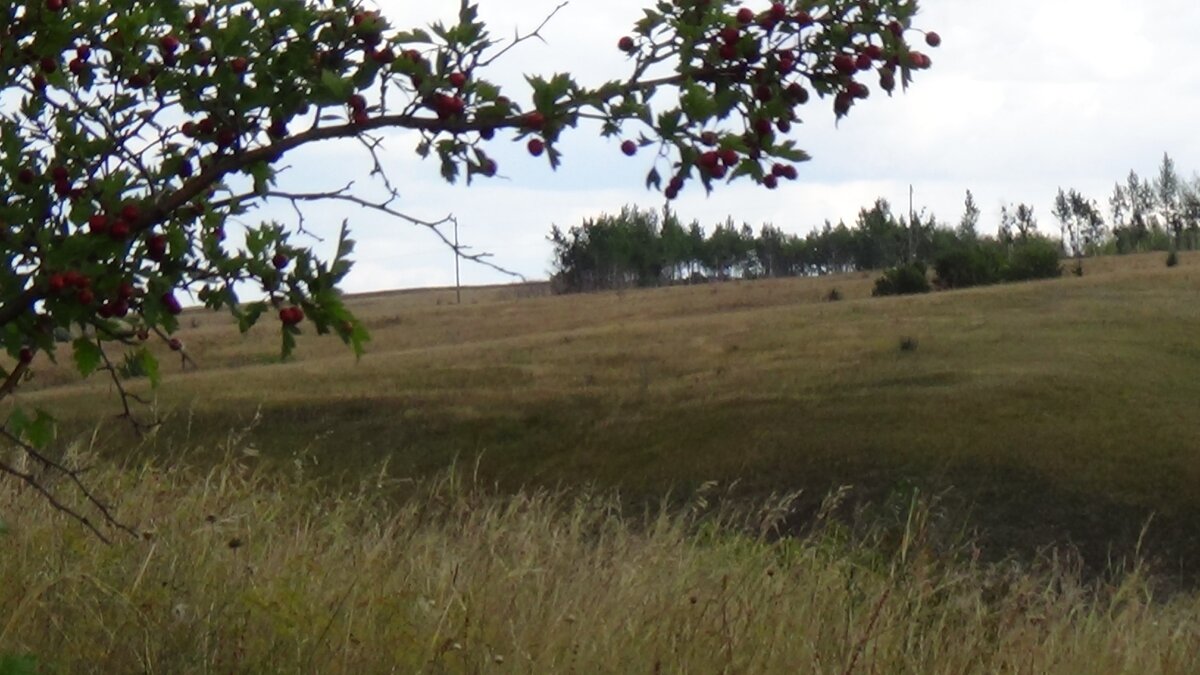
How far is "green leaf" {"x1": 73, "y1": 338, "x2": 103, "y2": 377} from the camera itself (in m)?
3.77

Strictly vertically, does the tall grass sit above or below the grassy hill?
above

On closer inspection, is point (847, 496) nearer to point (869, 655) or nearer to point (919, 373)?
point (919, 373)

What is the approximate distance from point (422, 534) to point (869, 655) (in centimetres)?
236

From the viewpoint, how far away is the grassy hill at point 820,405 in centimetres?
2711

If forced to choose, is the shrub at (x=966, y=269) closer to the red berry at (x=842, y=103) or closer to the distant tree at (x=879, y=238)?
the distant tree at (x=879, y=238)

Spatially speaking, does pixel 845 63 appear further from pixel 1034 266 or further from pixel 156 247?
pixel 1034 266

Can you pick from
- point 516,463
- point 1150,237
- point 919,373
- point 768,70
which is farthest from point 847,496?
point 1150,237

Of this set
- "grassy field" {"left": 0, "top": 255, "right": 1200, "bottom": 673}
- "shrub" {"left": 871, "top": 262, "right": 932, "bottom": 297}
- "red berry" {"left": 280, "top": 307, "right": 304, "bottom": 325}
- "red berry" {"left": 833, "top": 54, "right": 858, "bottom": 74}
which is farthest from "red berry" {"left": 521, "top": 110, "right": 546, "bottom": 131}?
"shrub" {"left": 871, "top": 262, "right": 932, "bottom": 297}

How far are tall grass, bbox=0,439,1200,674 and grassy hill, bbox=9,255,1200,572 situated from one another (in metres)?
12.3

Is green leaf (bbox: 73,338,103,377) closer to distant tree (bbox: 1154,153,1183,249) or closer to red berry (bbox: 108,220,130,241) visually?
red berry (bbox: 108,220,130,241)

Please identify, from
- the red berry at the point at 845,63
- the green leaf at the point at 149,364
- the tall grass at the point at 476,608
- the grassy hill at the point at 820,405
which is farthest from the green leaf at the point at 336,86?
the grassy hill at the point at 820,405

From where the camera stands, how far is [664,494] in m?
26.8

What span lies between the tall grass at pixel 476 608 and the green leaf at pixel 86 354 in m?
1.21

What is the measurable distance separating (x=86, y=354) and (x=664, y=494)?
23.3 meters
